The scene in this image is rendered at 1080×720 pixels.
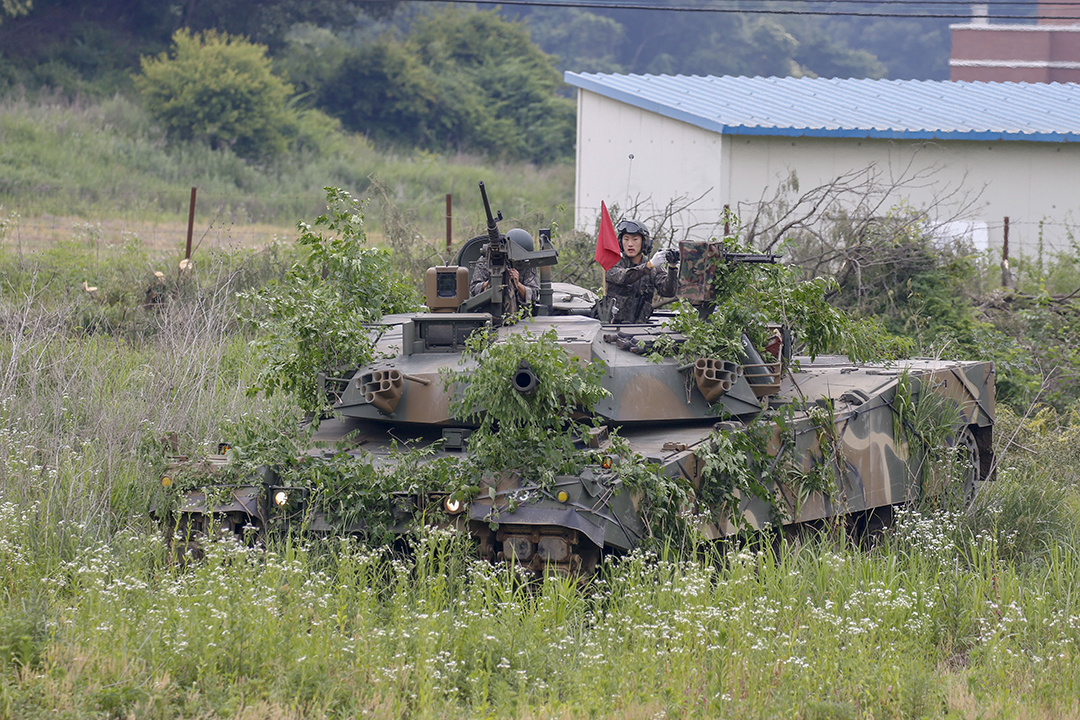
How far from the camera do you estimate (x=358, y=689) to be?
5.33m

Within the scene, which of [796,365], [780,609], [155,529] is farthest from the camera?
[796,365]

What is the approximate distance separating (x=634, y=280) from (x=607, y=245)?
337 mm

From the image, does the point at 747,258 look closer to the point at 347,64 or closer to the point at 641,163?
the point at 641,163

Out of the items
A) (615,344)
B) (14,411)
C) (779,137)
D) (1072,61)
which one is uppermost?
(1072,61)

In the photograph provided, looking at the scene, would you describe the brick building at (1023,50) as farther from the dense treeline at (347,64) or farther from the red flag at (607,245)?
the red flag at (607,245)

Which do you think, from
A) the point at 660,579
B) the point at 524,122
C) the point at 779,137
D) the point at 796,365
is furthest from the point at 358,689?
the point at 524,122

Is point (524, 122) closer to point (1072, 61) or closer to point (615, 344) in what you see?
point (1072, 61)

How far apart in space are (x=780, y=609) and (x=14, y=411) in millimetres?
6392

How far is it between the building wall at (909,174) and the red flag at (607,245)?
8731mm

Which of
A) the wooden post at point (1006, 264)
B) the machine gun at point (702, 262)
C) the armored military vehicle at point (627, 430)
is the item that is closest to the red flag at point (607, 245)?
the armored military vehicle at point (627, 430)

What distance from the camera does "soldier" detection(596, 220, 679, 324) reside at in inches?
360

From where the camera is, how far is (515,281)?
8.73 meters

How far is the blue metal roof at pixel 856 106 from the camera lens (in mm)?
18125

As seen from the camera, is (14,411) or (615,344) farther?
(14,411)
